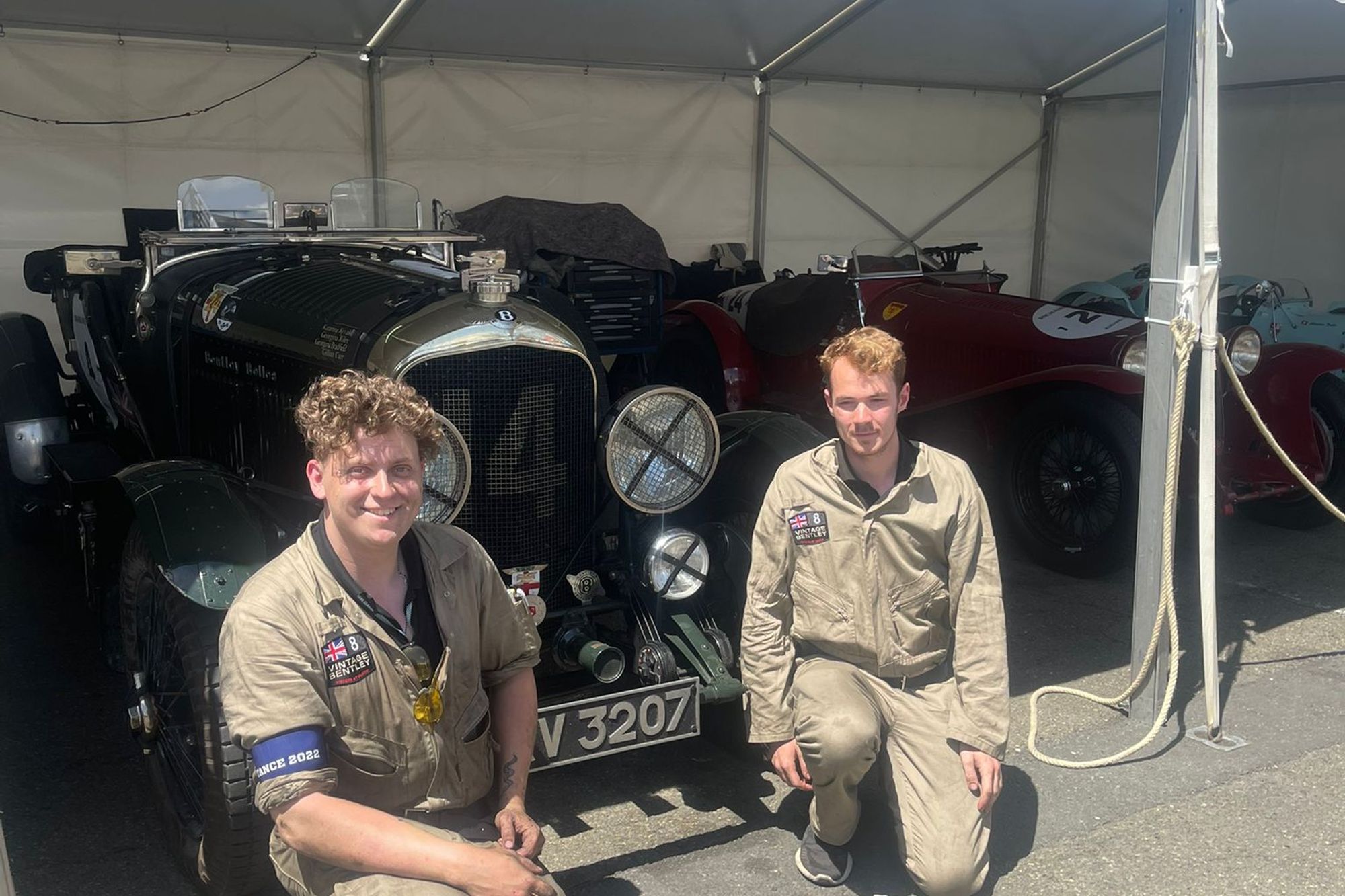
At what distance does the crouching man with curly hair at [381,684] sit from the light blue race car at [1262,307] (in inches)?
197

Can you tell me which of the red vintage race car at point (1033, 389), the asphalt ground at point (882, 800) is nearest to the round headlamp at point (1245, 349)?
the red vintage race car at point (1033, 389)

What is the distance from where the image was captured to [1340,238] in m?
8.56

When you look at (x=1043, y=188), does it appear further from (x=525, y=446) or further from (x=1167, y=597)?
(x=525, y=446)

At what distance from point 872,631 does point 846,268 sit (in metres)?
3.94

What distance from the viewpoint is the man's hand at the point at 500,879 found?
1.80m

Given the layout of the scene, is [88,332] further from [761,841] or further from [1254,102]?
[1254,102]

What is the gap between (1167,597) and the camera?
3.49 metres

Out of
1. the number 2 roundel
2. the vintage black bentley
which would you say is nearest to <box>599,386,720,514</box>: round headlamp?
the vintage black bentley

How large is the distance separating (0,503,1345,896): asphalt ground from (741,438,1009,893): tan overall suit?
0.32 m

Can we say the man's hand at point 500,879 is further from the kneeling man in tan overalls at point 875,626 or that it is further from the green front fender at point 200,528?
the green front fender at point 200,528

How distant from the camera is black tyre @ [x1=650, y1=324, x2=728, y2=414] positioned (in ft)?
23.4

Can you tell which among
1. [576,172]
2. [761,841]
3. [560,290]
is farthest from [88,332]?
[576,172]

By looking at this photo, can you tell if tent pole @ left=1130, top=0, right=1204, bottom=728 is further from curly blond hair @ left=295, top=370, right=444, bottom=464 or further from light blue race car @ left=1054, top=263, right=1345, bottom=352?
light blue race car @ left=1054, top=263, right=1345, bottom=352

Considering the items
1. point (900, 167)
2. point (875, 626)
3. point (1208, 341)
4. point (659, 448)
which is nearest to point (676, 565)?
point (659, 448)
